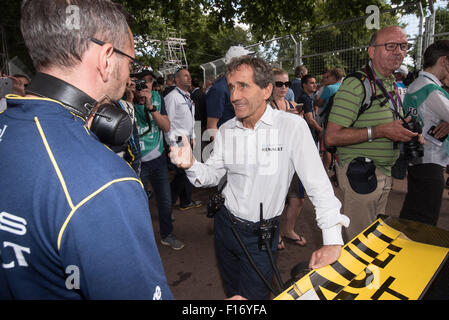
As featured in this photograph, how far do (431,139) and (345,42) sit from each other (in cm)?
544

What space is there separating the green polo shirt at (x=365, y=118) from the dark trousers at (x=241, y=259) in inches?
40.1

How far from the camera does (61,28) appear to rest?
889 millimetres

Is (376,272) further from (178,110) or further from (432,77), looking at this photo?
(178,110)

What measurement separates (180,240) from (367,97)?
3080 mm

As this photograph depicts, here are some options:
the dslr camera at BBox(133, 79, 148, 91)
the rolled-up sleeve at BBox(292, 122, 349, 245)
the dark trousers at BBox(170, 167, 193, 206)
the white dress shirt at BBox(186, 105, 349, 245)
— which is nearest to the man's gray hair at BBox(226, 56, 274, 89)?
the white dress shirt at BBox(186, 105, 349, 245)

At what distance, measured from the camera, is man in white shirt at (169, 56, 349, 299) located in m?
1.86

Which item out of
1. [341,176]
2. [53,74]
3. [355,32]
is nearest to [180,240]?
[341,176]

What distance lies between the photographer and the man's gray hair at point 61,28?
890 millimetres

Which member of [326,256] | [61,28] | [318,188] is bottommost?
[326,256]

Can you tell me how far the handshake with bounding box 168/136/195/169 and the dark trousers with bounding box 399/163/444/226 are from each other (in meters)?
2.26

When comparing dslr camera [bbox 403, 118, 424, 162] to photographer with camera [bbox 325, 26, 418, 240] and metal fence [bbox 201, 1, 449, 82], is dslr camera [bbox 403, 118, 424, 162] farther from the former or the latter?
metal fence [bbox 201, 1, 449, 82]

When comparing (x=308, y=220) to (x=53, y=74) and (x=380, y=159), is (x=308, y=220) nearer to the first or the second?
(x=380, y=159)

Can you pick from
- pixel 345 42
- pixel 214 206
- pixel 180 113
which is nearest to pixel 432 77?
pixel 214 206

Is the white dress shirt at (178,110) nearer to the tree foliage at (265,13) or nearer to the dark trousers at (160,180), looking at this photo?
the dark trousers at (160,180)
